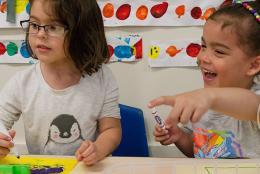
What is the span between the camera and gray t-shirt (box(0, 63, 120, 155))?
101 centimetres

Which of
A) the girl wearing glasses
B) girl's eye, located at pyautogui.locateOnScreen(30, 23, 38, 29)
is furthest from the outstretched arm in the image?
girl's eye, located at pyautogui.locateOnScreen(30, 23, 38, 29)

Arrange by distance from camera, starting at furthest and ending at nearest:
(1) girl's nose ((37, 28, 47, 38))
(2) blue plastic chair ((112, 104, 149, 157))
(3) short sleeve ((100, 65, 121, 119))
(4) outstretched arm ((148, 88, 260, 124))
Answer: (2) blue plastic chair ((112, 104, 149, 157)), (3) short sleeve ((100, 65, 121, 119)), (1) girl's nose ((37, 28, 47, 38)), (4) outstretched arm ((148, 88, 260, 124))

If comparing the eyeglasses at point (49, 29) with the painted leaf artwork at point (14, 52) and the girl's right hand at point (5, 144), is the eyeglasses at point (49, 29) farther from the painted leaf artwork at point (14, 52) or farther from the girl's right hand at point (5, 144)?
the painted leaf artwork at point (14, 52)

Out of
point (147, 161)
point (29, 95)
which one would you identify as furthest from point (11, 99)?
point (147, 161)

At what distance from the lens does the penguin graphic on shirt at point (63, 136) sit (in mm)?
1002

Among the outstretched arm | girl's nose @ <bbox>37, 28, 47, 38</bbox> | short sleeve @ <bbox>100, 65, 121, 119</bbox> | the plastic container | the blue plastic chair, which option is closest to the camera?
the outstretched arm

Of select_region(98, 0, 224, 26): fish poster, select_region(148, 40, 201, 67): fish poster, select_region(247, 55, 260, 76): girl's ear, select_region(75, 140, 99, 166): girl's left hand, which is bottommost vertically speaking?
select_region(75, 140, 99, 166): girl's left hand

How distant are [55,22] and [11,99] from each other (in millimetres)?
245

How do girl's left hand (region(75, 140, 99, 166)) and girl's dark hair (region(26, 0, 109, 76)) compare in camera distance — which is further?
girl's dark hair (region(26, 0, 109, 76))

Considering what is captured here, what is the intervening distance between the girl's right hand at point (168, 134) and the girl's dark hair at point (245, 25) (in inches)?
10.6

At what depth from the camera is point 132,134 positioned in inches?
53.6

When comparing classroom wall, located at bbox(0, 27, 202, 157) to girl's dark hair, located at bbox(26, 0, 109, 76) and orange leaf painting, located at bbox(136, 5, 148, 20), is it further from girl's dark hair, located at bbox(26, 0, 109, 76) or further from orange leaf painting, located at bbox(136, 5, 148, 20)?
girl's dark hair, located at bbox(26, 0, 109, 76)

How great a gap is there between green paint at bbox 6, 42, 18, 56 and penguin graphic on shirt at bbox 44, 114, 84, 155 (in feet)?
1.85

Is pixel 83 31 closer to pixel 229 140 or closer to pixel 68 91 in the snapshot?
pixel 68 91
